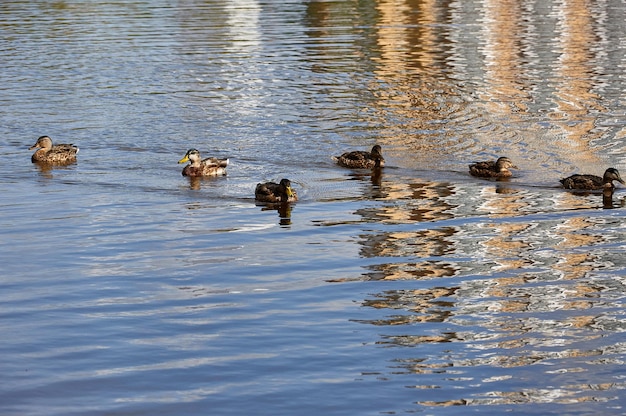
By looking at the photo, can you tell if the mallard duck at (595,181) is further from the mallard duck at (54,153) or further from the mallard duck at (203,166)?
the mallard duck at (54,153)

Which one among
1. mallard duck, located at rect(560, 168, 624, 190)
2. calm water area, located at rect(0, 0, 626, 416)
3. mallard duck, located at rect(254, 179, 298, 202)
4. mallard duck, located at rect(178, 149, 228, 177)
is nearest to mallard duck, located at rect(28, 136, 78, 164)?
calm water area, located at rect(0, 0, 626, 416)

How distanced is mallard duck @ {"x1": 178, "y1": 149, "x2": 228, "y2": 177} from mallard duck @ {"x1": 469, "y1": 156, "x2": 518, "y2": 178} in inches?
179

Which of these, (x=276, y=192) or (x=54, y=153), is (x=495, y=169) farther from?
(x=54, y=153)

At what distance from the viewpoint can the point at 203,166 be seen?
22.7 m

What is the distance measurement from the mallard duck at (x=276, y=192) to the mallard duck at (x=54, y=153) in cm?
526

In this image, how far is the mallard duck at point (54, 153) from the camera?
24.4 m

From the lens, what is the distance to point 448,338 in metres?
13.8

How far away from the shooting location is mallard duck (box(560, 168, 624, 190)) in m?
21.2

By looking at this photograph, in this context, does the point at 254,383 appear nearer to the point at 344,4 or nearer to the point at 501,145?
the point at 501,145

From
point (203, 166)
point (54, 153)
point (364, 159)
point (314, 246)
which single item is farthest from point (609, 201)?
point (54, 153)

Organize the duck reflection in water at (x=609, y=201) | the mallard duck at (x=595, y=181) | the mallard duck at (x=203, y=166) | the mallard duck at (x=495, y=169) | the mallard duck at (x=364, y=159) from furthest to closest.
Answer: the mallard duck at (x=364, y=159)
the mallard duck at (x=203, y=166)
the mallard duck at (x=495, y=169)
the mallard duck at (x=595, y=181)
the duck reflection in water at (x=609, y=201)

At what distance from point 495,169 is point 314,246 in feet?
18.0

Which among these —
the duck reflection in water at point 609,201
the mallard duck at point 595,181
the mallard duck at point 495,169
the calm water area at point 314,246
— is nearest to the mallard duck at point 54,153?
the calm water area at point 314,246

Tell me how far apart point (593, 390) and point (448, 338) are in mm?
2006
